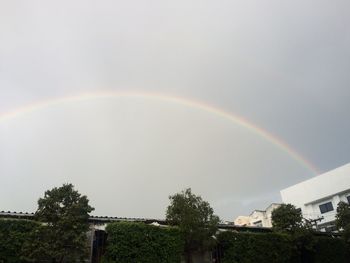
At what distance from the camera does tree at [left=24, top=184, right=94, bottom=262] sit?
1602cm

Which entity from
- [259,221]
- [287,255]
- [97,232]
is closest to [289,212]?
[287,255]

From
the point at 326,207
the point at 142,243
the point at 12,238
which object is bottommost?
the point at 142,243

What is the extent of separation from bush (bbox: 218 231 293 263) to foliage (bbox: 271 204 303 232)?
1612mm

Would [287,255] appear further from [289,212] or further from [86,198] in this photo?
[86,198]

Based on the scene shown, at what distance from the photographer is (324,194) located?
48.3 m

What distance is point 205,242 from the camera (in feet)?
65.1

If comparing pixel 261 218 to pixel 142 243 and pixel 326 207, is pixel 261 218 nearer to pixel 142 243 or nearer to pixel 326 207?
pixel 326 207

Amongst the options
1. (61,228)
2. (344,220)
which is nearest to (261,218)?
(344,220)

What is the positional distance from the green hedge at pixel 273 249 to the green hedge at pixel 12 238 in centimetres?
1152

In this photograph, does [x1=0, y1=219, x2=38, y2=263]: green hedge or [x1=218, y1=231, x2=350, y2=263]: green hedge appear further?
[x1=218, y1=231, x2=350, y2=263]: green hedge

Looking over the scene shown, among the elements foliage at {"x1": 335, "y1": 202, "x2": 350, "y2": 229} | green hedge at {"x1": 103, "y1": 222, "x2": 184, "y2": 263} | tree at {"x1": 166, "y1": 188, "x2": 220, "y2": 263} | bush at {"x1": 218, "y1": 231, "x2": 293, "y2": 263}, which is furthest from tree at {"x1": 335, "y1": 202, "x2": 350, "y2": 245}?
green hedge at {"x1": 103, "y1": 222, "x2": 184, "y2": 263}

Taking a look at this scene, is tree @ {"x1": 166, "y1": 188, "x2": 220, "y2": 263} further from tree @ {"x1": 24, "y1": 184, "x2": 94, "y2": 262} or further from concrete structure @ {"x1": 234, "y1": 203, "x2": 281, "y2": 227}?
concrete structure @ {"x1": 234, "y1": 203, "x2": 281, "y2": 227}

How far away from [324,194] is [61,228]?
42.3m

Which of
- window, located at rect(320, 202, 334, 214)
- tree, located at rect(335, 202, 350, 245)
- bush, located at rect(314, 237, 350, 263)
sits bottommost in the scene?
bush, located at rect(314, 237, 350, 263)
